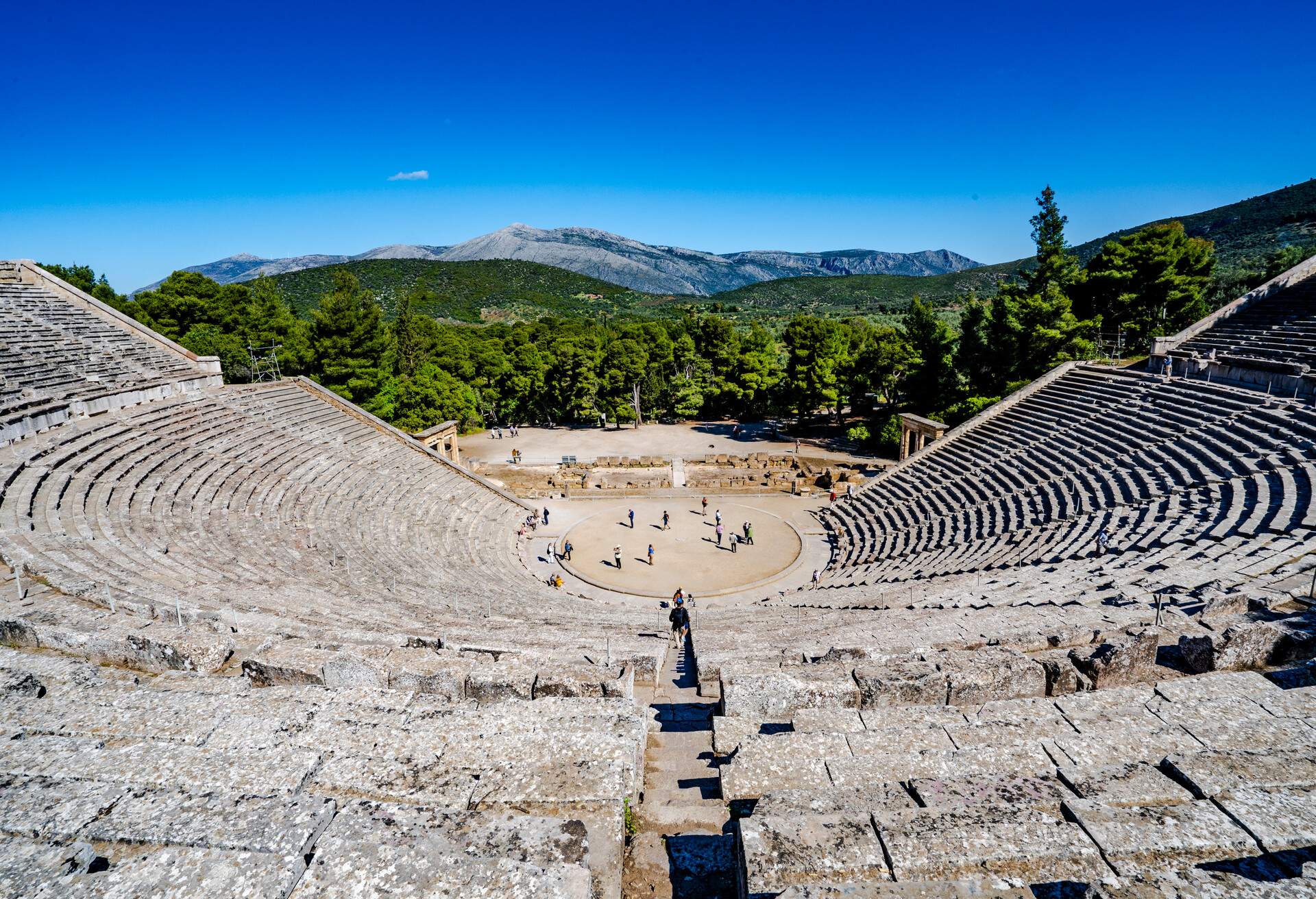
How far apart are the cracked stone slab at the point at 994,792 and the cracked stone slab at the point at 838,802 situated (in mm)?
137

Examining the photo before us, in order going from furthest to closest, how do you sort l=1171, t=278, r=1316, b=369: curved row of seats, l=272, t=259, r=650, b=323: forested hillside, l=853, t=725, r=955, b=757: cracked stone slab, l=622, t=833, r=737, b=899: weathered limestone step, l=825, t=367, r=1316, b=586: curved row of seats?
l=272, t=259, r=650, b=323: forested hillside < l=1171, t=278, r=1316, b=369: curved row of seats < l=825, t=367, r=1316, b=586: curved row of seats < l=853, t=725, r=955, b=757: cracked stone slab < l=622, t=833, r=737, b=899: weathered limestone step

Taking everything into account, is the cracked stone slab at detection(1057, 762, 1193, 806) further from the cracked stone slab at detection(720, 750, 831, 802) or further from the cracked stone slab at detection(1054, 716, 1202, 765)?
the cracked stone slab at detection(720, 750, 831, 802)

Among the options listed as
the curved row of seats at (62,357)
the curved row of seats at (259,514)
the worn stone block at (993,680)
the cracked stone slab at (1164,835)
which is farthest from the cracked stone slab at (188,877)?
the curved row of seats at (62,357)

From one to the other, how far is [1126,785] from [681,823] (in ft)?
8.90

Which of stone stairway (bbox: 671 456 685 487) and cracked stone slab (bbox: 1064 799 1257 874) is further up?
cracked stone slab (bbox: 1064 799 1257 874)

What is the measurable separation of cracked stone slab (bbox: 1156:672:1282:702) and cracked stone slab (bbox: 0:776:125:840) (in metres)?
7.18

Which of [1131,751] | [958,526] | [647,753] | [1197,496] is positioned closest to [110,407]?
[647,753]

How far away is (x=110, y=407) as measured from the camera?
57.6 ft

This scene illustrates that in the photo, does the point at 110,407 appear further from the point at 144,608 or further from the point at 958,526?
the point at 958,526

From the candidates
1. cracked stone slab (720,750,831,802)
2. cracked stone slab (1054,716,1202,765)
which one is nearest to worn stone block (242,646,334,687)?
cracked stone slab (720,750,831,802)

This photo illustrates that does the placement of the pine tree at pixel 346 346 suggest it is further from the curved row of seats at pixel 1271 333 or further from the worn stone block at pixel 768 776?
the curved row of seats at pixel 1271 333

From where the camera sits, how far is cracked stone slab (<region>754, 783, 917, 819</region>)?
11.4 ft

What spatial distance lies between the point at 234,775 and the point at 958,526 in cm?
1934

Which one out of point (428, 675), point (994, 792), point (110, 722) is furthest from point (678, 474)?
point (994, 792)
